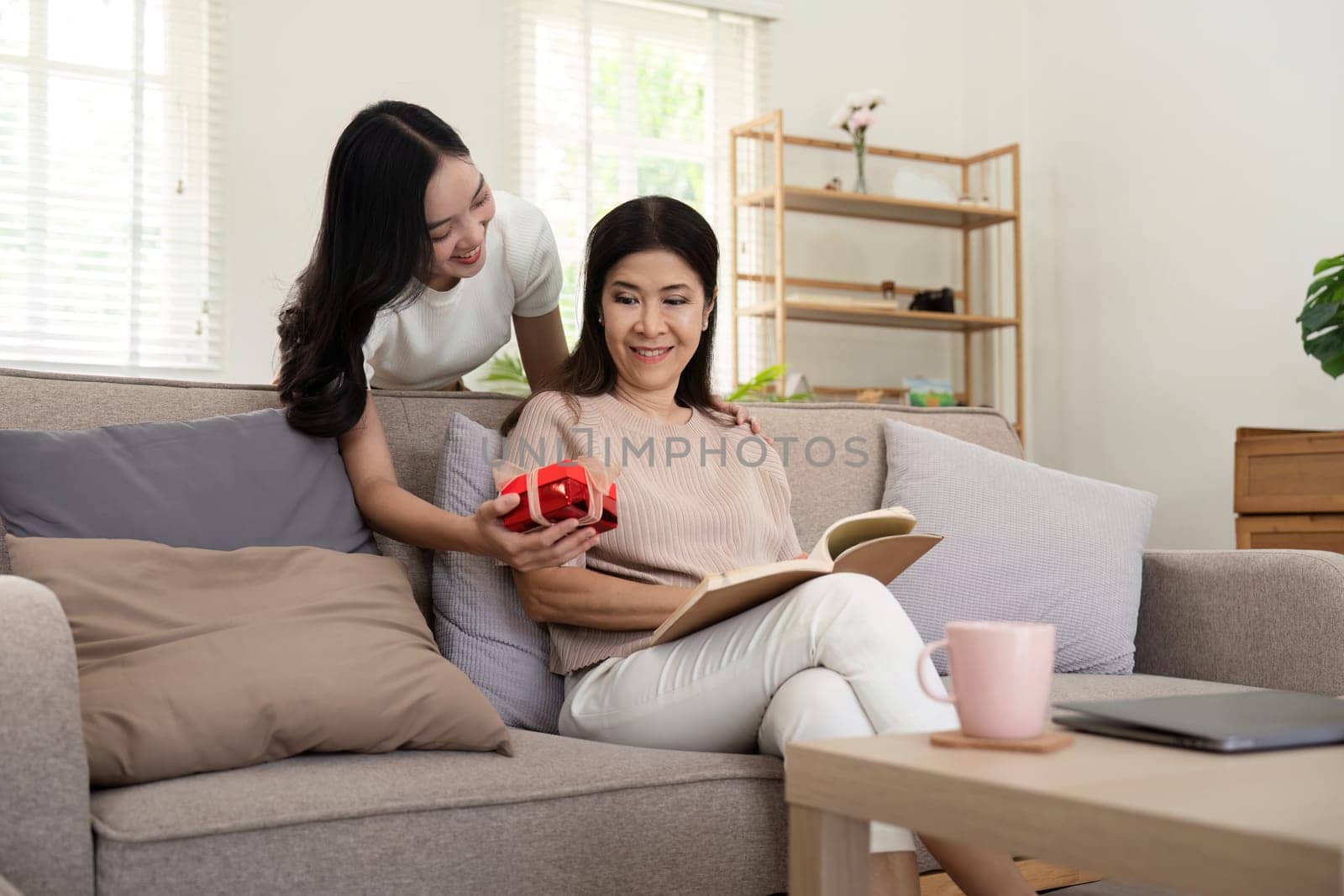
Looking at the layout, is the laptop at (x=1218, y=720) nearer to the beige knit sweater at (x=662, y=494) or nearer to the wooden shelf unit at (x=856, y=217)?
the beige knit sweater at (x=662, y=494)

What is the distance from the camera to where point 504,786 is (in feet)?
4.01

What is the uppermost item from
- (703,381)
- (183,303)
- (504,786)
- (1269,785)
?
(183,303)

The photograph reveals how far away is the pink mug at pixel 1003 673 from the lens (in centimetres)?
88

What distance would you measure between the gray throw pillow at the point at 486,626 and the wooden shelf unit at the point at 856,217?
3.04 m

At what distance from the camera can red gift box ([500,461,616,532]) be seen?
1354 mm

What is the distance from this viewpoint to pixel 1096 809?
0.73 metres

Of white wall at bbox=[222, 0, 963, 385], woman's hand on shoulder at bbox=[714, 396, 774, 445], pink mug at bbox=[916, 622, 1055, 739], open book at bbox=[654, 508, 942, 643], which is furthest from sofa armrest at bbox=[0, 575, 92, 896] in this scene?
white wall at bbox=[222, 0, 963, 385]

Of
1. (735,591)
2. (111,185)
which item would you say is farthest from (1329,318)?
(111,185)

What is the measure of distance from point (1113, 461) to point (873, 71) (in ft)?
6.44

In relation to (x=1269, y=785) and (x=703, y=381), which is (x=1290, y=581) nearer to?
(x=703, y=381)

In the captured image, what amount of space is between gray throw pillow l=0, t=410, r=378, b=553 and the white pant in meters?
0.40

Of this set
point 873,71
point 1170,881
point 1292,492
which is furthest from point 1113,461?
point 1170,881

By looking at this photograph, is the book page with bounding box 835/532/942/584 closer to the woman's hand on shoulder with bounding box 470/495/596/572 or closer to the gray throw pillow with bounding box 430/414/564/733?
the woman's hand on shoulder with bounding box 470/495/596/572

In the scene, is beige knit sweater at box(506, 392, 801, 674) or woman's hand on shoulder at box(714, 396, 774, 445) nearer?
beige knit sweater at box(506, 392, 801, 674)
